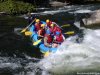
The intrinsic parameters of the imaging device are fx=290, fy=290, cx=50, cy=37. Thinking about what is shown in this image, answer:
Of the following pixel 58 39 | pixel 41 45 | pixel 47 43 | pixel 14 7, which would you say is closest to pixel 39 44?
pixel 41 45

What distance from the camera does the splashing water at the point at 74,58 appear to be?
15.7 metres

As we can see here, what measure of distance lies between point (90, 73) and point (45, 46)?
14.4 ft

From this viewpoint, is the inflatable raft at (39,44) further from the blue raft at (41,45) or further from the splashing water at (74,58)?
the splashing water at (74,58)

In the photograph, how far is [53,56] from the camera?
685 inches

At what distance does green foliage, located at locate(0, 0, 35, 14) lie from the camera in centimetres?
3077

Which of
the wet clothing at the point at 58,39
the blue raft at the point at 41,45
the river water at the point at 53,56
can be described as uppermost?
the wet clothing at the point at 58,39

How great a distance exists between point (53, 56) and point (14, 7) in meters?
14.8

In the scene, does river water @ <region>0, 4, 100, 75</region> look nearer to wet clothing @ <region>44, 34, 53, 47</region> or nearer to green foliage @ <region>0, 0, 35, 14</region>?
wet clothing @ <region>44, 34, 53, 47</region>

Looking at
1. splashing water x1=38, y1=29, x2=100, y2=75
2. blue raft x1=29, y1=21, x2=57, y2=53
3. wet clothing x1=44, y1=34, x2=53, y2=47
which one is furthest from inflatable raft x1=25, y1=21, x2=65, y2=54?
splashing water x1=38, y1=29, x2=100, y2=75

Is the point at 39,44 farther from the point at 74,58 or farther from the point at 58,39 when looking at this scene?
the point at 74,58

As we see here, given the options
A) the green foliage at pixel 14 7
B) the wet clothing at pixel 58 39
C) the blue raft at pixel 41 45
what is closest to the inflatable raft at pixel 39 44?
the blue raft at pixel 41 45

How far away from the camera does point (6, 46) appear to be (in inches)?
791

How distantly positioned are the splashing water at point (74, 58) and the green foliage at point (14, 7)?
38.9ft

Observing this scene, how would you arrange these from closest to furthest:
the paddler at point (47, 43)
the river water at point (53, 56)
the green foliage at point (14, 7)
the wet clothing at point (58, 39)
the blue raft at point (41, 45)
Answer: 1. the river water at point (53, 56)
2. the blue raft at point (41, 45)
3. the paddler at point (47, 43)
4. the wet clothing at point (58, 39)
5. the green foliage at point (14, 7)
